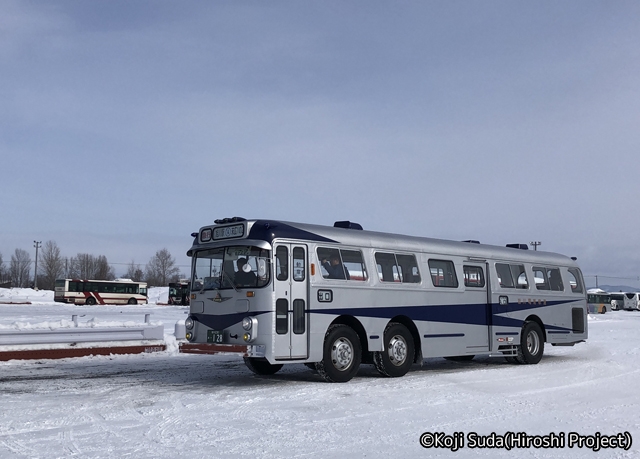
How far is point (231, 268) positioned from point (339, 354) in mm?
2705

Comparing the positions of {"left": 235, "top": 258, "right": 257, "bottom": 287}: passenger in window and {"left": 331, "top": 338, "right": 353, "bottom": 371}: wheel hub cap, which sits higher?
{"left": 235, "top": 258, "right": 257, "bottom": 287}: passenger in window

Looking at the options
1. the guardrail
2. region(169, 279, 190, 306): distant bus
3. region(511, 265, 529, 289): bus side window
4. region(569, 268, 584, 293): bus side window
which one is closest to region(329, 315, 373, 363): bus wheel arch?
region(511, 265, 529, 289): bus side window

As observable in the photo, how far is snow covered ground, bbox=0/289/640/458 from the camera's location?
739 centimetres

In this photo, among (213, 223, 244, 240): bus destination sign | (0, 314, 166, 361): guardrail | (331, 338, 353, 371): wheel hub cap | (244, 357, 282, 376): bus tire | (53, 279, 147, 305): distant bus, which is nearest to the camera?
(213, 223, 244, 240): bus destination sign

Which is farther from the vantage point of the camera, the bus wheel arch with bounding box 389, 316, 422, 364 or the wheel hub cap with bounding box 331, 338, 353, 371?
the bus wheel arch with bounding box 389, 316, 422, 364

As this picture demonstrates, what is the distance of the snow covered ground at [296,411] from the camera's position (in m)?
7.39

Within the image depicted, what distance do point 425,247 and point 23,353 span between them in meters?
10.7

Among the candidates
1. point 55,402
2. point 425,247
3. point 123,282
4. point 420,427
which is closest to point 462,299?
point 425,247

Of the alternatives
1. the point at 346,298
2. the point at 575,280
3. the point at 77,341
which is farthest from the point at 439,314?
the point at 77,341

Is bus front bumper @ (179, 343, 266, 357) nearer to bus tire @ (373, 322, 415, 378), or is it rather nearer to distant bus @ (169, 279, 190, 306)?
bus tire @ (373, 322, 415, 378)

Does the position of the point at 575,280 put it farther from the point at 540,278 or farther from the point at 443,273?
the point at 443,273

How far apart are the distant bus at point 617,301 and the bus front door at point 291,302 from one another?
87053 millimetres

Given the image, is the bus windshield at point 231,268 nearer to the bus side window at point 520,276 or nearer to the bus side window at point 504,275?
the bus side window at point 504,275

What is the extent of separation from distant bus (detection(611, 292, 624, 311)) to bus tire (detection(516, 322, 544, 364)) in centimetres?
7903
